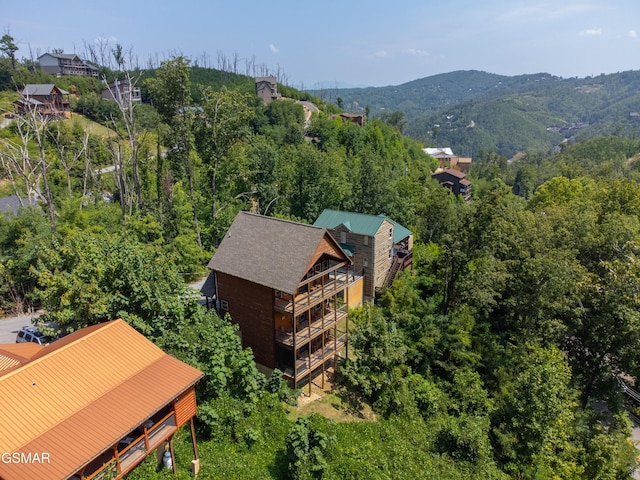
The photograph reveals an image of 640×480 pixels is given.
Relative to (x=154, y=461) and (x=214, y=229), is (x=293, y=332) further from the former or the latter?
(x=214, y=229)

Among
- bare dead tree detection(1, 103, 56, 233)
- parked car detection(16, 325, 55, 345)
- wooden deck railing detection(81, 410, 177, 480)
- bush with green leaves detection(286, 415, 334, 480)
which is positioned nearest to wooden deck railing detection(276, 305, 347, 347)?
bush with green leaves detection(286, 415, 334, 480)

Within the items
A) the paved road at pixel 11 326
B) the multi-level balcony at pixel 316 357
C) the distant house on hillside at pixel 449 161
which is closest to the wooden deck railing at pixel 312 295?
the multi-level balcony at pixel 316 357

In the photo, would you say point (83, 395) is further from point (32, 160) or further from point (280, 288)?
point (32, 160)

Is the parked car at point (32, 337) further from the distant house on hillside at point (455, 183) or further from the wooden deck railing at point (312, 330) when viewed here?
the distant house on hillside at point (455, 183)

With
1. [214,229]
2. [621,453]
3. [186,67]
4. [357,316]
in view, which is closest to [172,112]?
[186,67]

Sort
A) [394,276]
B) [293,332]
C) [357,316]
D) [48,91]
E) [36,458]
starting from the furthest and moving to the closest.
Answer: [48,91], [394,276], [357,316], [293,332], [36,458]

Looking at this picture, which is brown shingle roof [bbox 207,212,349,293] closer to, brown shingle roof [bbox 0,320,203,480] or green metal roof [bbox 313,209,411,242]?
brown shingle roof [bbox 0,320,203,480]
